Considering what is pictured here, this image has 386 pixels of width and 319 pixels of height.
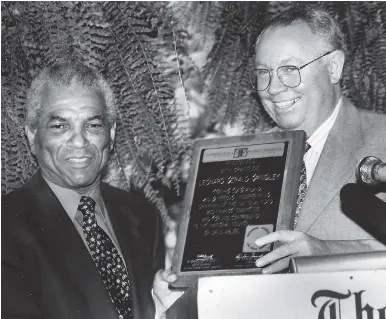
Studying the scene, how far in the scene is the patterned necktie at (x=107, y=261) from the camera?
2477 millimetres

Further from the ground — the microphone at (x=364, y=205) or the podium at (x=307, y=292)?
the microphone at (x=364, y=205)

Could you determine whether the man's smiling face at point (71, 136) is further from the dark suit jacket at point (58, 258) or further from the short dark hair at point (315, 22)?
the short dark hair at point (315, 22)

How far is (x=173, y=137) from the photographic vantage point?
9.38ft

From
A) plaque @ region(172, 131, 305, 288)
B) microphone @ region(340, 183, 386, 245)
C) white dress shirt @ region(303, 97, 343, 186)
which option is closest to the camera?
microphone @ region(340, 183, 386, 245)

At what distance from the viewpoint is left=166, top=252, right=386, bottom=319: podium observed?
144 centimetres

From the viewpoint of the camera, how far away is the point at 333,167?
7.48ft

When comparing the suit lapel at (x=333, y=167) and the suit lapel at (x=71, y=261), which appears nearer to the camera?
the suit lapel at (x=333, y=167)

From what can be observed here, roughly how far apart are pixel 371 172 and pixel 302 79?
1069mm

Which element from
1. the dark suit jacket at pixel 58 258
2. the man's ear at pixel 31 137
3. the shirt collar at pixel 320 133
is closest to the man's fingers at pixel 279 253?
the shirt collar at pixel 320 133

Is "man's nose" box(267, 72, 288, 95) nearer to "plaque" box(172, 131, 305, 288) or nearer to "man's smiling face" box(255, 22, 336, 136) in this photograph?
"man's smiling face" box(255, 22, 336, 136)

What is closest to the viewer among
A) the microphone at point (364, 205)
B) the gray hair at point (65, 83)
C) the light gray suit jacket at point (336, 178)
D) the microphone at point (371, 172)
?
the microphone at point (371, 172)

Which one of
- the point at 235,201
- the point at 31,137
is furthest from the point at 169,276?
the point at 31,137

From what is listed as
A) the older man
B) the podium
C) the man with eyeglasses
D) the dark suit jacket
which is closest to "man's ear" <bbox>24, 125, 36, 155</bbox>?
the older man

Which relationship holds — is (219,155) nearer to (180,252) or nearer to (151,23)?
(180,252)
